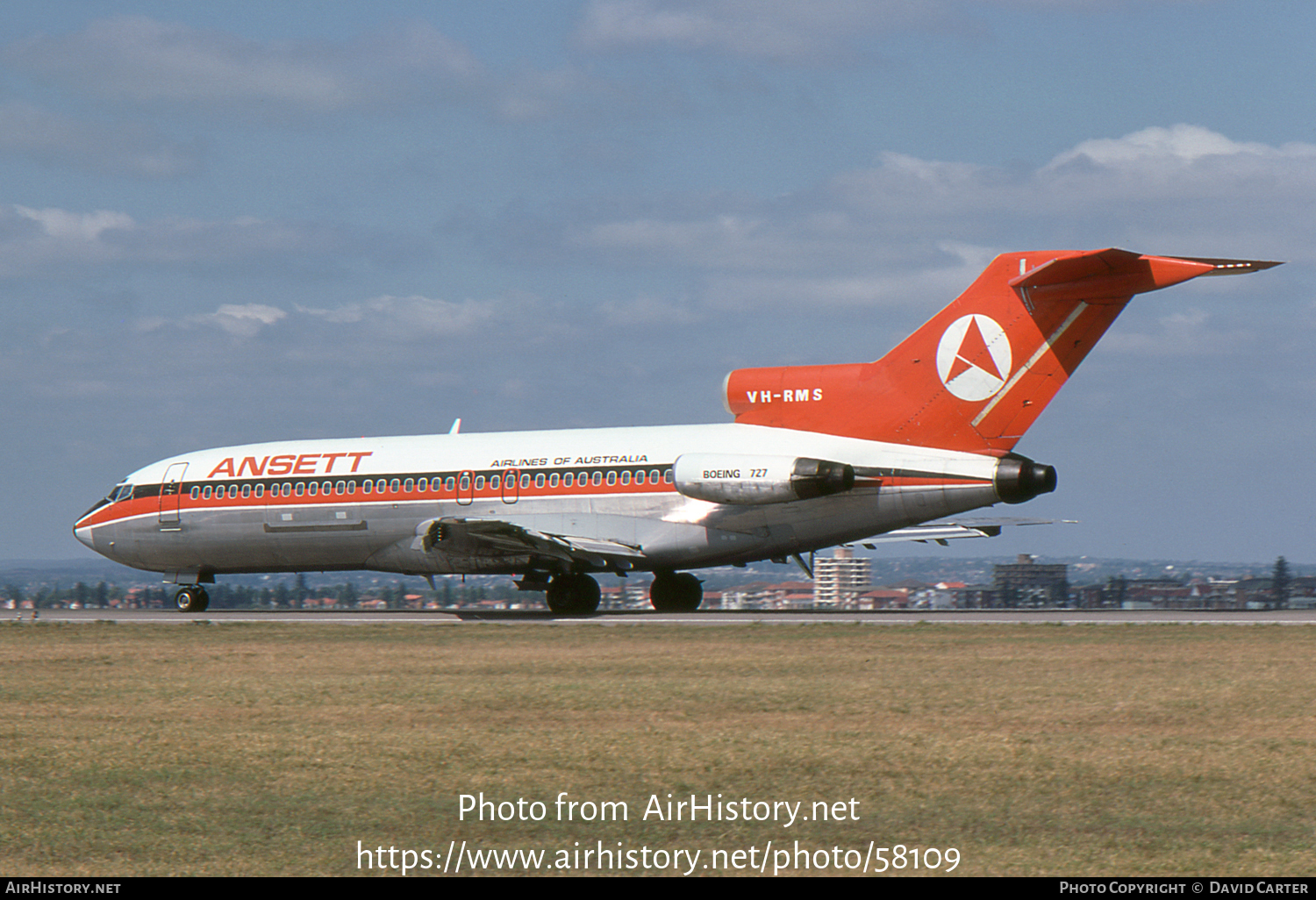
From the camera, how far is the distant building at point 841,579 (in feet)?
159

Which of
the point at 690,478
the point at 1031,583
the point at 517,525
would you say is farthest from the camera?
the point at 1031,583

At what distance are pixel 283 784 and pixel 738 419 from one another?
22418 mm

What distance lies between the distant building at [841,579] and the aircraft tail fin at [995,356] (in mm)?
15886

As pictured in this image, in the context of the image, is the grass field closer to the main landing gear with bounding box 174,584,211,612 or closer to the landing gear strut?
the landing gear strut

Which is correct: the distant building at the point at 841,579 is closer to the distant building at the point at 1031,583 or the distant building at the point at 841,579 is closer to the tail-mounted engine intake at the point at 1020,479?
the distant building at the point at 1031,583

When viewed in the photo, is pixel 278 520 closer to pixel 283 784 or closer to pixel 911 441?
pixel 911 441

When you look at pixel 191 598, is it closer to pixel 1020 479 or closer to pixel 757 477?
pixel 757 477

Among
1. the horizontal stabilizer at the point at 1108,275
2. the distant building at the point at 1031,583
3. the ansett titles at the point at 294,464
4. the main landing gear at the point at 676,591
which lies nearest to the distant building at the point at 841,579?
the distant building at the point at 1031,583

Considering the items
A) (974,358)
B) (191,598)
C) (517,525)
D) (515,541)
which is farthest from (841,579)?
(191,598)

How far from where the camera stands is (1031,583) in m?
42.1

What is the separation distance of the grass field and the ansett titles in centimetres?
1353

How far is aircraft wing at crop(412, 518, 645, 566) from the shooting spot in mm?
31578

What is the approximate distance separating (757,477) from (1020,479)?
5379 mm

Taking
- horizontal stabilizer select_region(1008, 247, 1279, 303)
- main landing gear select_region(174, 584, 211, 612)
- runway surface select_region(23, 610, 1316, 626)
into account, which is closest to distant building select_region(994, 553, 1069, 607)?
runway surface select_region(23, 610, 1316, 626)
